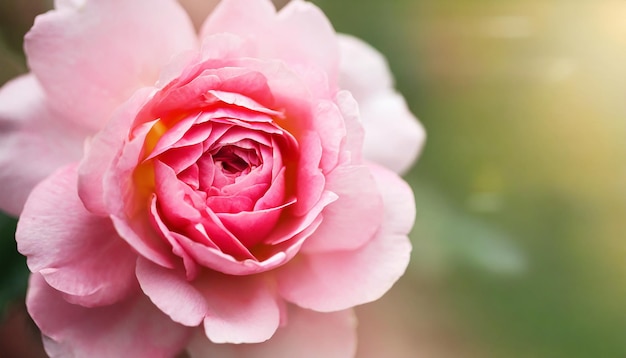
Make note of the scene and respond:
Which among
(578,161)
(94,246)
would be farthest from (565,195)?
(94,246)

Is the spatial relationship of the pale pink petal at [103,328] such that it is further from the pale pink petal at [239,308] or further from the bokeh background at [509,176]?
the bokeh background at [509,176]

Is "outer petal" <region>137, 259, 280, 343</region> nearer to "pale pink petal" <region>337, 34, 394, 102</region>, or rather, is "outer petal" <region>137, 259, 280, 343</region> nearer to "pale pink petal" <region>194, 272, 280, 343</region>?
"pale pink petal" <region>194, 272, 280, 343</region>

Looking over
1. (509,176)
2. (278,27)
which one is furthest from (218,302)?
(509,176)

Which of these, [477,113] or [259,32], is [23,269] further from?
[477,113]

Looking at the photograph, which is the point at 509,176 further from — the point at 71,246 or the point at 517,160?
the point at 71,246

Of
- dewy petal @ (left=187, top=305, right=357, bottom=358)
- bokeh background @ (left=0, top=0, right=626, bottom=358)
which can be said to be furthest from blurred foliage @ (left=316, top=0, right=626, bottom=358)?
dewy petal @ (left=187, top=305, right=357, bottom=358)

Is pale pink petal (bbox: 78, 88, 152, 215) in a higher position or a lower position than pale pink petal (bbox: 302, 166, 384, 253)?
higher

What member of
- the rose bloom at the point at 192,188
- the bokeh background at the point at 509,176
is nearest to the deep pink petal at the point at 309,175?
the rose bloom at the point at 192,188
